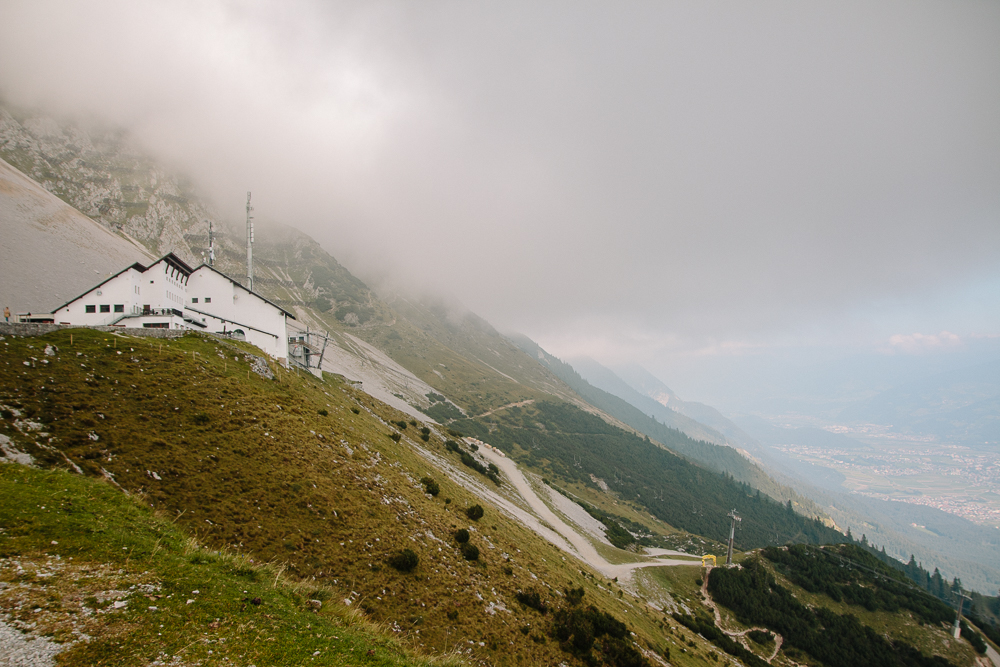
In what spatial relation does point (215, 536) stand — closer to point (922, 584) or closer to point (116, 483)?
point (116, 483)

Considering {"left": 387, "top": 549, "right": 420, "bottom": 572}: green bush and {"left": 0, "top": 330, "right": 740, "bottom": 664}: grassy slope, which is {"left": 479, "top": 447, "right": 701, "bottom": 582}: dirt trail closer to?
{"left": 0, "top": 330, "right": 740, "bottom": 664}: grassy slope

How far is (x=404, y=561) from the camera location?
23734mm

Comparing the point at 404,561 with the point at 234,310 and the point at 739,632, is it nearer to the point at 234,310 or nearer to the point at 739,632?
the point at 234,310

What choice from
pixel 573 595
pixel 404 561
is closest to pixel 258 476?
pixel 404 561

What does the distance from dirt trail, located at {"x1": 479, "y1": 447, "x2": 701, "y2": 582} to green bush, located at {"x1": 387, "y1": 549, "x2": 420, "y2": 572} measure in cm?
5373

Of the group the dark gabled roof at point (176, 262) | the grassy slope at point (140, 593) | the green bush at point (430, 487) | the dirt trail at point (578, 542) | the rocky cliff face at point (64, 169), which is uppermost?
the rocky cliff face at point (64, 169)

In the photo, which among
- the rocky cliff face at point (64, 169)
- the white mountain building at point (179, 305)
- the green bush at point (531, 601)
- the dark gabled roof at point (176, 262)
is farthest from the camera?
the rocky cliff face at point (64, 169)

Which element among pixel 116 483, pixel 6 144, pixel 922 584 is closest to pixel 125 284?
pixel 116 483

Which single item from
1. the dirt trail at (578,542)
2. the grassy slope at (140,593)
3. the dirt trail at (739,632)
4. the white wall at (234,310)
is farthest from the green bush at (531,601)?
the dirt trail at (739,632)

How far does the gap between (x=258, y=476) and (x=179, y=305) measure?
42526mm

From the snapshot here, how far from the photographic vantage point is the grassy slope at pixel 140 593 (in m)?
9.35

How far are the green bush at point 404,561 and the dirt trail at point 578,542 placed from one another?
53732 mm

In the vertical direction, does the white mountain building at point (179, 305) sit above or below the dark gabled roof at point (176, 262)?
below

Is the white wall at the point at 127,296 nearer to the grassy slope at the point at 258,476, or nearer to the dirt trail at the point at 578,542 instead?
the grassy slope at the point at 258,476
